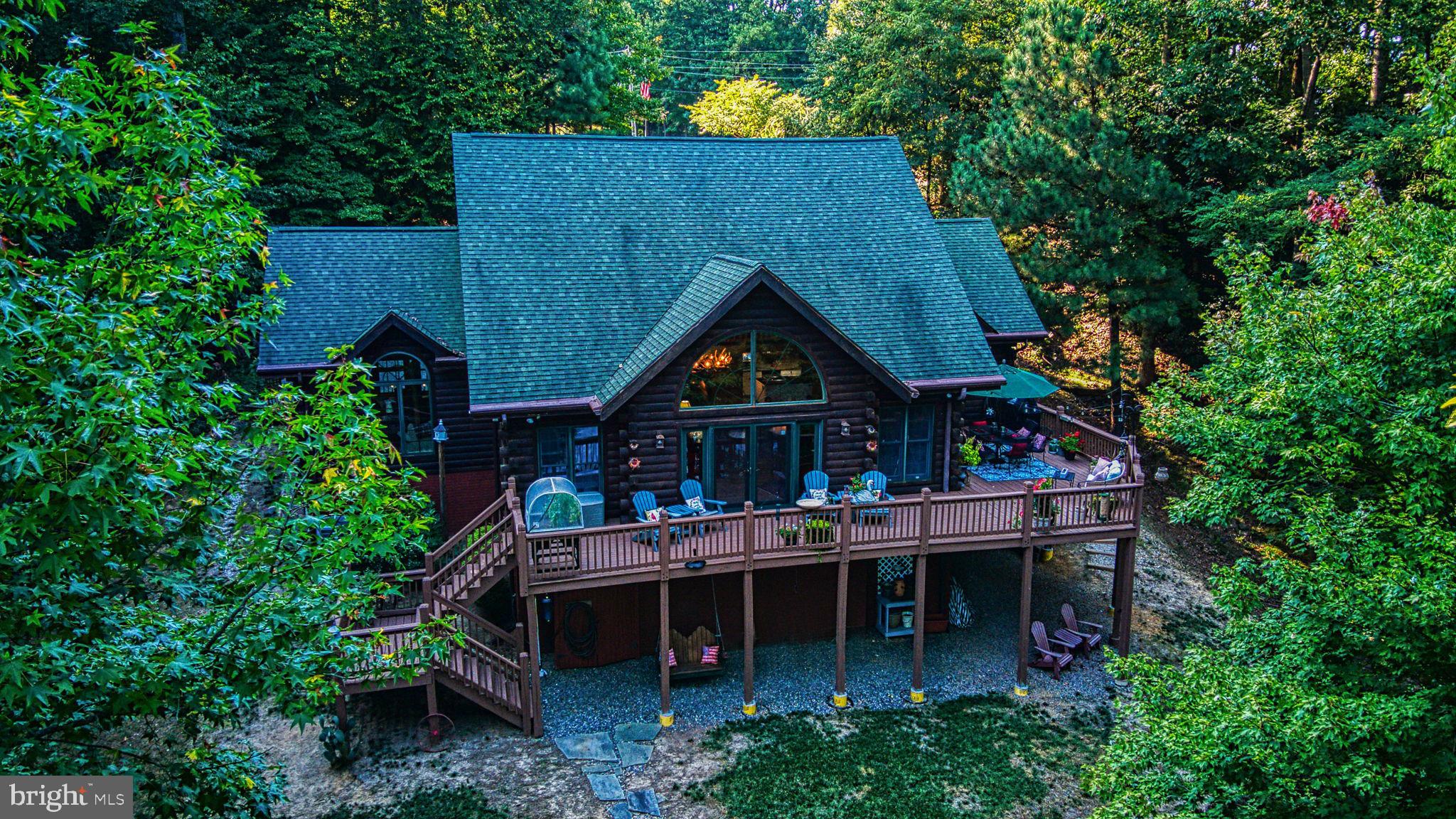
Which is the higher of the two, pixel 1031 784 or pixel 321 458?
pixel 321 458

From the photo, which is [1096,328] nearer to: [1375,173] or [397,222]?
[1375,173]

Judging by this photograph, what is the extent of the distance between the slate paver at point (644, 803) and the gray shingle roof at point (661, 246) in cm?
659

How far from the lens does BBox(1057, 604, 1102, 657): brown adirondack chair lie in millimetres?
16516

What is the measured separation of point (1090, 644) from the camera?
16.6 meters

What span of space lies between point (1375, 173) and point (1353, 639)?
56.5 ft

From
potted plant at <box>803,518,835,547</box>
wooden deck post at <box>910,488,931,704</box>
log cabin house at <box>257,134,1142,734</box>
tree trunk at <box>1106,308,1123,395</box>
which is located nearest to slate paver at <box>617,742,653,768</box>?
log cabin house at <box>257,134,1142,734</box>

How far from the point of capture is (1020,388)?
58.6 ft

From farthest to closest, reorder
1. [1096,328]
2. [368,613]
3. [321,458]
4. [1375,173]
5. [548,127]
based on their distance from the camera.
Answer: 1. [548,127]
2. [1096,328]
3. [1375,173]
4. [368,613]
5. [321,458]

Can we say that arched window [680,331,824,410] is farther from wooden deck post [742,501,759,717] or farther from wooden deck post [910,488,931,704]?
wooden deck post [910,488,931,704]

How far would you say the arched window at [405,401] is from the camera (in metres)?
17.7

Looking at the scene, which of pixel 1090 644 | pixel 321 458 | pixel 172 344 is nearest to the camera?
pixel 172 344

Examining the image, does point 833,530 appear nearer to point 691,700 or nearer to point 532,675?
point 691,700

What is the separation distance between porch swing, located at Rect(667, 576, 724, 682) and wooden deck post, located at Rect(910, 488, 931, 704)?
3.34 metres

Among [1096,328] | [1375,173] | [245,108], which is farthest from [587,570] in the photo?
[1096,328]
